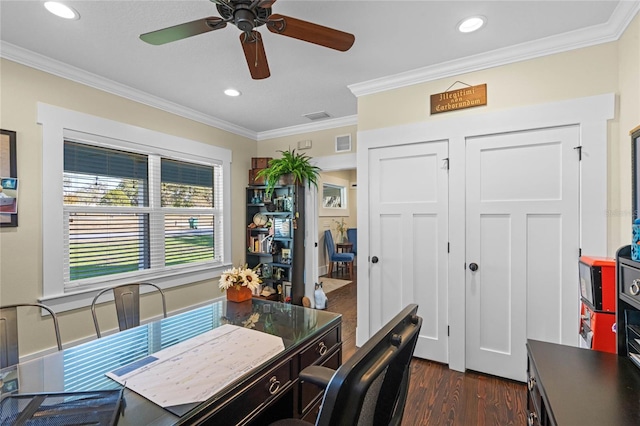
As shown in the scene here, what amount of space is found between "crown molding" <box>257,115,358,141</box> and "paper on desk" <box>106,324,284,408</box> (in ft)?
10.7

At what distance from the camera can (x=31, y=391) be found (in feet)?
3.34

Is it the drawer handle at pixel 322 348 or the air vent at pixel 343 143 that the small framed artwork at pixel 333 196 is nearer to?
the air vent at pixel 343 143

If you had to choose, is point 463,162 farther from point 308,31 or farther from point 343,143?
point 343,143

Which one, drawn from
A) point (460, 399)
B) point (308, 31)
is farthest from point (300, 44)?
point (460, 399)

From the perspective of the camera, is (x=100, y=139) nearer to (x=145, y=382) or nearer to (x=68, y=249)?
(x=68, y=249)

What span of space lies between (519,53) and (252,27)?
2.11m

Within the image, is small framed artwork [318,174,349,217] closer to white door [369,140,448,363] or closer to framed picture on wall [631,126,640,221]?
white door [369,140,448,363]

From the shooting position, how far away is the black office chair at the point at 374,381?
579 mm

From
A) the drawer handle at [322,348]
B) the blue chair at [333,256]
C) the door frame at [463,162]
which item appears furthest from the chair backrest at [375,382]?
the blue chair at [333,256]

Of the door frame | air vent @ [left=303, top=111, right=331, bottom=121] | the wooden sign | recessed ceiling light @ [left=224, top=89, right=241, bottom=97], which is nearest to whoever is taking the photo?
the door frame

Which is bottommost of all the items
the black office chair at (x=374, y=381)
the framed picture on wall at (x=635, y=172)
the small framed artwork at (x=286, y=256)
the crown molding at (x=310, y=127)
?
the small framed artwork at (x=286, y=256)

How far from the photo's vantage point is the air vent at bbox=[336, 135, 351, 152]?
412cm

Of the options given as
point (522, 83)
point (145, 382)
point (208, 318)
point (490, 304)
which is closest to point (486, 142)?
point (522, 83)

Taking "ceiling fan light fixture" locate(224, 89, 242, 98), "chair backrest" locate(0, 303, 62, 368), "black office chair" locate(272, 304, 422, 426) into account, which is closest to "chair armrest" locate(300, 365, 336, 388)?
"black office chair" locate(272, 304, 422, 426)
